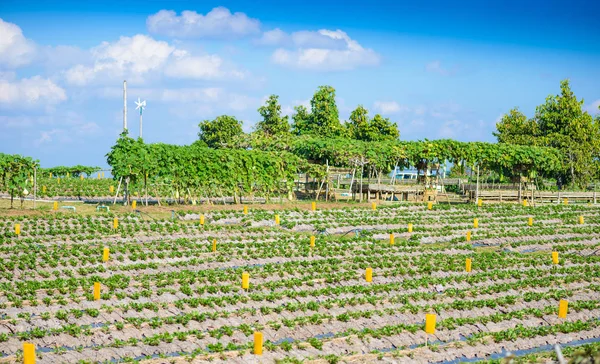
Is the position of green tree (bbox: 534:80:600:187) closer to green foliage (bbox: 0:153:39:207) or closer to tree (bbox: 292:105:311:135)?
tree (bbox: 292:105:311:135)

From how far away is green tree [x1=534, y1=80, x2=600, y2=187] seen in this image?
5978 centimetres

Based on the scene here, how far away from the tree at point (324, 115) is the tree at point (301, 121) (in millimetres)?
462

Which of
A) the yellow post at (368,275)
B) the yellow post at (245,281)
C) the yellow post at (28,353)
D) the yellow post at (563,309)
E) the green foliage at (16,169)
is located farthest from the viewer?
the green foliage at (16,169)

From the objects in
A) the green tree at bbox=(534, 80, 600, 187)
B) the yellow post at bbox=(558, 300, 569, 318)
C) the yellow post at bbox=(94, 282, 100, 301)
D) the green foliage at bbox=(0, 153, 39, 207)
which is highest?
the green tree at bbox=(534, 80, 600, 187)

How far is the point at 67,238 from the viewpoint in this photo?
28500mm

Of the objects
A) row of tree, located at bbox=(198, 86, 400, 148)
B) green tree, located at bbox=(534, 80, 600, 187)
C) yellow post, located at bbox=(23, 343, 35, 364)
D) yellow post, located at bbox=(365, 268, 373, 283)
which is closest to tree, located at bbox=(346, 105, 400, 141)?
row of tree, located at bbox=(198, 86, 400, 148)

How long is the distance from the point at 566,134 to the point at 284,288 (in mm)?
45035

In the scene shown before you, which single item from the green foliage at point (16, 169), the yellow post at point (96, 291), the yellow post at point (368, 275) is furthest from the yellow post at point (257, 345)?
the green foliage at point (16, 169)

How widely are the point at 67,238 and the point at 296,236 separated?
8.41 m

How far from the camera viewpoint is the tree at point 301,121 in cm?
6456

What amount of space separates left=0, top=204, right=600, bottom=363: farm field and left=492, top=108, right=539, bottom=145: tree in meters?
27.5

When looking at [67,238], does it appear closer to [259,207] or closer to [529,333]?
[259,207]

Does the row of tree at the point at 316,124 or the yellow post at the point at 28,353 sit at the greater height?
the row of tree at the point at 316,124

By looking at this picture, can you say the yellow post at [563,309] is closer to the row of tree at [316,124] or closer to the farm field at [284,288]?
the farm field at [284,288]
